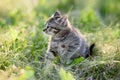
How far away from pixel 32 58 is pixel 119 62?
1.10 m

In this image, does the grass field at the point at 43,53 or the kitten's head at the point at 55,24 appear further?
the kitten's head at the point at 55,24

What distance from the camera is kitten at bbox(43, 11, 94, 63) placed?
22.3 ft

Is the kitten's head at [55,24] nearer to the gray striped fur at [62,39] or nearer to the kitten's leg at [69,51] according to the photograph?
the gray striped fur at [62,39]

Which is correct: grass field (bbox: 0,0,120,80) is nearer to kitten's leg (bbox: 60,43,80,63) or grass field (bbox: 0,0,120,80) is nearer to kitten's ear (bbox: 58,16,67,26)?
kitten's leg (bbox: 60,43,80,63)

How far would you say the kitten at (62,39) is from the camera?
6805 millimetres

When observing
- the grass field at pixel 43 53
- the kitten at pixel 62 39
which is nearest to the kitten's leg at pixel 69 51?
the kitten at pixel 62 39

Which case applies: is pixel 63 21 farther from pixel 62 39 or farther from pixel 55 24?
pixel 62 39

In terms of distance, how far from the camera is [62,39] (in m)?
6.88

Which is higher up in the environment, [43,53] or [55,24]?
[55,24]

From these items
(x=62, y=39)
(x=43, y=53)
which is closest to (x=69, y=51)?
(x=62, y=39)

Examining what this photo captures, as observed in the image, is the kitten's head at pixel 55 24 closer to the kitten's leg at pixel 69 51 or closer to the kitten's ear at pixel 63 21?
the kitten's ear at pixel 63 21

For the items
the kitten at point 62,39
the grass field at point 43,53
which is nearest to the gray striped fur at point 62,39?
the kitten at point 62,39

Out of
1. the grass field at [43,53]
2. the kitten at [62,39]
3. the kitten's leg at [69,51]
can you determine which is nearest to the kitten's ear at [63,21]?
the kitten at [62,39]

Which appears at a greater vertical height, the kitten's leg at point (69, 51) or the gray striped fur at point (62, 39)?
the gray striped fur at point (62, 39)
